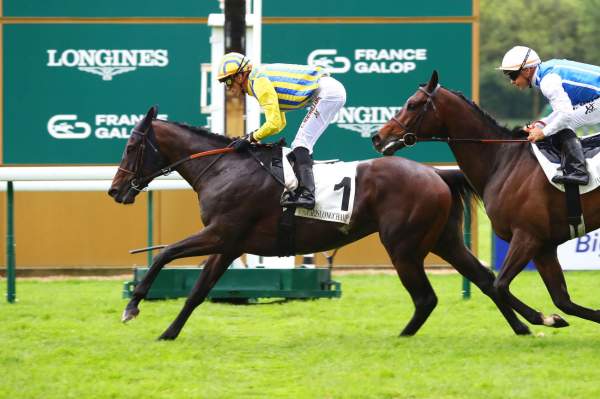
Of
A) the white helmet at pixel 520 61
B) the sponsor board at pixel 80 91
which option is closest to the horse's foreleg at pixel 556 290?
the white helmet at pixel 520 61

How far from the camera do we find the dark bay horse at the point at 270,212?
8539 millimetres

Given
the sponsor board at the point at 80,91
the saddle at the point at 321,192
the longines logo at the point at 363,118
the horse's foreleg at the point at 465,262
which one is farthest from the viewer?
the longines logo at the point at 363,118

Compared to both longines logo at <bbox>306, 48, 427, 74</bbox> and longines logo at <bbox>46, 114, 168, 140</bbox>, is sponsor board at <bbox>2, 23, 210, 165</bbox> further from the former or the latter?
longines logo at <bbox>306, 48, 427, 74</bbox>

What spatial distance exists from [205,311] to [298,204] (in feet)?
6.48

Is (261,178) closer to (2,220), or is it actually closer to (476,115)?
(476,115)

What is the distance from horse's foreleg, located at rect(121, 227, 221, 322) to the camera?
8438 millimetres

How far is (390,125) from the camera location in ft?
28.7

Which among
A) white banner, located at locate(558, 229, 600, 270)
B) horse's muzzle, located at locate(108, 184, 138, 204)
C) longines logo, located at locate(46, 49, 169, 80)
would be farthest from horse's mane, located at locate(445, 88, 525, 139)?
longines logo, located at locate(46, 49, 169, 80)

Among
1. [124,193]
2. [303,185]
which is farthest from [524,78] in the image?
[124,193]

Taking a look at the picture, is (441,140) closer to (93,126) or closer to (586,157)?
(586,157)

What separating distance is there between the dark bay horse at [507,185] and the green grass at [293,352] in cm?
43

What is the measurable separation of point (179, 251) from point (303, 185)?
0.97 m

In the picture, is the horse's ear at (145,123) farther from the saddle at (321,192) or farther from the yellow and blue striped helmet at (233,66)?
the saddle at (321,192)

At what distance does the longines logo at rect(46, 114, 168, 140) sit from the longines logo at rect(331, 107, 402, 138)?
2.25m
